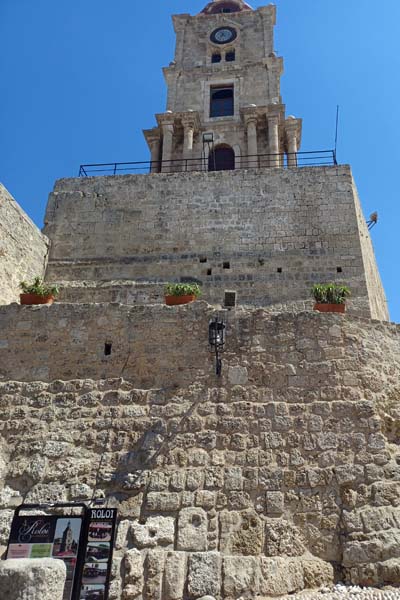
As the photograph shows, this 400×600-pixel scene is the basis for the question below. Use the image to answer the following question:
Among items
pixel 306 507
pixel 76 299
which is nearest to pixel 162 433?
pixel 306 507

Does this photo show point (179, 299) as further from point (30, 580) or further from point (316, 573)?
point (30, 580)

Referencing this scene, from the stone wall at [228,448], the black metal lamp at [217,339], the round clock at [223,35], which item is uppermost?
the round clock at [223,35]

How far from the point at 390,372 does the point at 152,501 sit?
3.72 m

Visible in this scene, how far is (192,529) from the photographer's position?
6215 millimetres

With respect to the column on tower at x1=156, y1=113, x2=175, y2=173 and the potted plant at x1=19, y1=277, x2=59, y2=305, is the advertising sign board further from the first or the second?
the column on tower at x1=156, y1=113, x2=175, y2=173

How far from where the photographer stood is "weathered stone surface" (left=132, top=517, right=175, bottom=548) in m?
6.13

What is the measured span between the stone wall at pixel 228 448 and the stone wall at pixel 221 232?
15.9 feet

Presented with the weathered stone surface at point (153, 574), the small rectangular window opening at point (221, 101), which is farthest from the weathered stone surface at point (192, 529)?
the small rectangular window opening at point (221, 101)

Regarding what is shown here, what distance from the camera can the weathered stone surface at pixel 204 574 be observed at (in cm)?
576

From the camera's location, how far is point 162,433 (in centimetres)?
694

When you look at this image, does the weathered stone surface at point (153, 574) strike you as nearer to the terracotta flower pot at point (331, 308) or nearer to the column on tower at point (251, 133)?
the terracotta flower pot at point (331, 308)

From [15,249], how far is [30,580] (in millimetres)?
8856

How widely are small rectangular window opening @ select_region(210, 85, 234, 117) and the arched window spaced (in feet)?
5.49

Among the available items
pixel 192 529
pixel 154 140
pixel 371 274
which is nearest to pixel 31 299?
pixel 192 529
